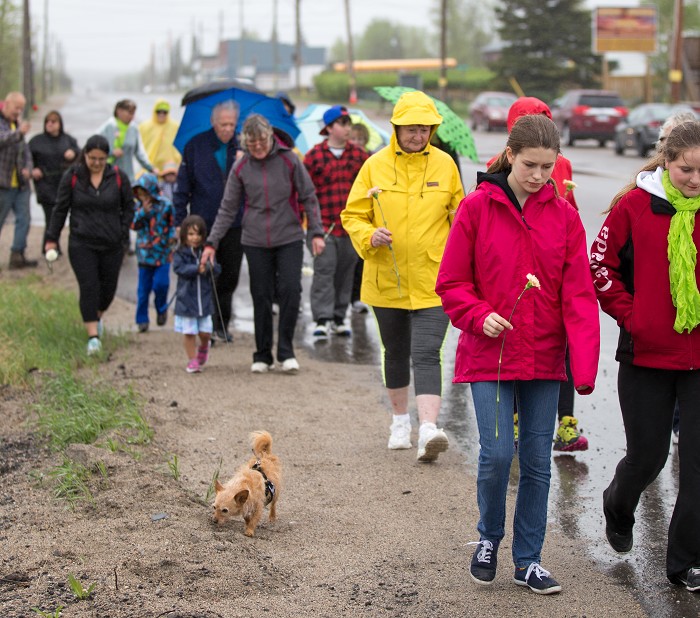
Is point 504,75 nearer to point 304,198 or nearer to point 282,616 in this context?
point 304,198

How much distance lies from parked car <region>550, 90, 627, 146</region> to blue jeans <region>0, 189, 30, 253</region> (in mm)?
27656

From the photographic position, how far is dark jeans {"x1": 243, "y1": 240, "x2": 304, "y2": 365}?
8719mm

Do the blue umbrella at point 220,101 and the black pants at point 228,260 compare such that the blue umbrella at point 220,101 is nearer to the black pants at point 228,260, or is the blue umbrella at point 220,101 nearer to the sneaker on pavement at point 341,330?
the black pants at point 228,260

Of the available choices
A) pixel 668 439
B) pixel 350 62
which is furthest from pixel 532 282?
pixel 350 62

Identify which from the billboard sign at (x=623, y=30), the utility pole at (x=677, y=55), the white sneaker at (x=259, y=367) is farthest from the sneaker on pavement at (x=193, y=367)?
the billboard sign at (x=623, y=30)

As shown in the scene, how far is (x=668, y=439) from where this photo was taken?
4.75 m

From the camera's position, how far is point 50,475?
591 centimetres

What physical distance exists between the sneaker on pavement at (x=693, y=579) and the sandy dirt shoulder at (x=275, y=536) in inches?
9.9

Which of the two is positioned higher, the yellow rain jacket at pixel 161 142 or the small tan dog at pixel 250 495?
the yellow rain jacket at pixel 161 142

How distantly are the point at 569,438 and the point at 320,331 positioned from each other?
4013 millimetres

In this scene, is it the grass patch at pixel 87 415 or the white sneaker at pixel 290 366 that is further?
the white sneaker at pixel 290 366

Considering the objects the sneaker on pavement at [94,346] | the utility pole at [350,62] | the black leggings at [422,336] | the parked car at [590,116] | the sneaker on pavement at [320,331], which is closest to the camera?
the black leggings at [422,336]

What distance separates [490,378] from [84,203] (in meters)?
5.55

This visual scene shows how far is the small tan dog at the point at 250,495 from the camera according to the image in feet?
17.2
